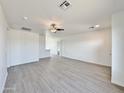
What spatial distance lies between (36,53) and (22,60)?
1300 millimetres

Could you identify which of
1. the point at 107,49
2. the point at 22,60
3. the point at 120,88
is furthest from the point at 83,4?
the point at 22,60

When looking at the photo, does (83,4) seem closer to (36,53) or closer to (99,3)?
(99,3)

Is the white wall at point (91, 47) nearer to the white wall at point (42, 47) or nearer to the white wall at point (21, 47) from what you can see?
the white wall at point (42, 47)

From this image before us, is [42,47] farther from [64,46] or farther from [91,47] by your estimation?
[91,47]

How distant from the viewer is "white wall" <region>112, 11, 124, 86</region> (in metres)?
2.75

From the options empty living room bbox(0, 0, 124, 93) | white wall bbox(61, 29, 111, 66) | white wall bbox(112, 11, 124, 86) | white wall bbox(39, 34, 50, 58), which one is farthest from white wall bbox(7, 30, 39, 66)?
white wall bbox(112, 11, 124, 86)

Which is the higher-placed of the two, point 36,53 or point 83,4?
point 83,4

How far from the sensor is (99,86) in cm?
279

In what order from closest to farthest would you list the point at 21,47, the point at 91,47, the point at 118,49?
the point at 118,49, the point at 21,47, the point at 91,47

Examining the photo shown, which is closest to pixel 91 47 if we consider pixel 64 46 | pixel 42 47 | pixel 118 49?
pixel 118 49

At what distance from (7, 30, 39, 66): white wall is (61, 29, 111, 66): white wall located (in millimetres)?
3554

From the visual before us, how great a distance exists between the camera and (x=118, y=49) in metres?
2.83

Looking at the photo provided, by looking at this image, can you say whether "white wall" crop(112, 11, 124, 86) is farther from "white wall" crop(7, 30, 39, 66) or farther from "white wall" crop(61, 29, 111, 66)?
"white wall" crop(7, 30, 39, 66)

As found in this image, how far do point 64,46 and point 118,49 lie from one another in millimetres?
7077
